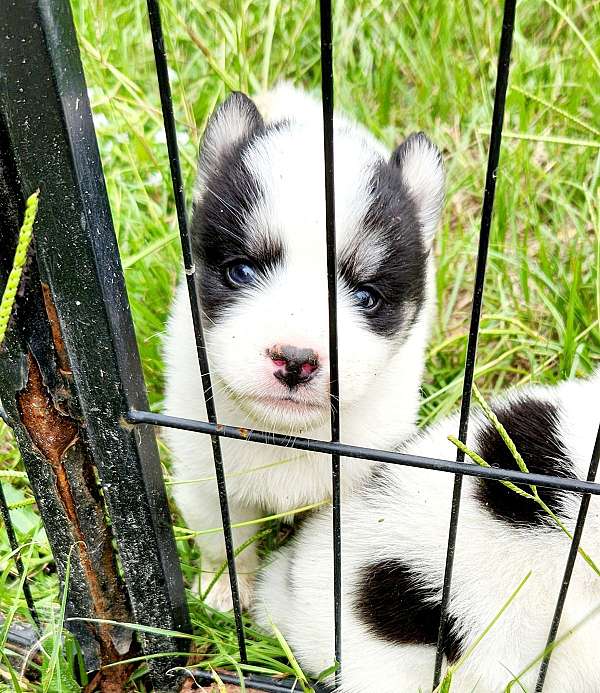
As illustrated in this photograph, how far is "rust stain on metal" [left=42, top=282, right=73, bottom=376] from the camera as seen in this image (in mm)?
1518

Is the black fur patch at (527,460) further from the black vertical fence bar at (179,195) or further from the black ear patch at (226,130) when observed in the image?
the black ear patch at (226,130)

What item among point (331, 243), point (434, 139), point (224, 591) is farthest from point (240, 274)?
point (434, 139)

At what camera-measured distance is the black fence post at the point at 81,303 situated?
125 cm

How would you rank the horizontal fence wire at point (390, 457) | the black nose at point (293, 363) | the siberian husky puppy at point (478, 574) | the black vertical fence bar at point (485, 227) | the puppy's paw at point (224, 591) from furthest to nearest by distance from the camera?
the puppy's paw at point (224, 591)
the siberian husky puppy at point (478, 574)
the black nose at point (293, 363)
the horizontal fence wire at point (390, 457)
the black vertical fence bar at point (485, 227)

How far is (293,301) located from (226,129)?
0.57 metres

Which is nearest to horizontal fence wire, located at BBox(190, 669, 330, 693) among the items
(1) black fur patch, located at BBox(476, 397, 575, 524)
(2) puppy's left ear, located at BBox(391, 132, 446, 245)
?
(1) black fur patch, located at BBox(476, 397, 575, 524)

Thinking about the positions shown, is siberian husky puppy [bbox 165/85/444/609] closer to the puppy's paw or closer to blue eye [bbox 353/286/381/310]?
blue eye [bbox 353/286/381/310]

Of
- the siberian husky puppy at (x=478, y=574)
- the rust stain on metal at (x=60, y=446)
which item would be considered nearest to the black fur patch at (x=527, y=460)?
the siberian husky puppy at (x=478, y=574)

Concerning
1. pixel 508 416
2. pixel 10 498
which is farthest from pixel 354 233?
pixel 10 498

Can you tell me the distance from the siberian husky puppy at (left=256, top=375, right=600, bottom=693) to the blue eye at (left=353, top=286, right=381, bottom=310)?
39cm

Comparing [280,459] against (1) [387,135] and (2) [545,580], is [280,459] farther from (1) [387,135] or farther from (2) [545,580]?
(1) [387,135]

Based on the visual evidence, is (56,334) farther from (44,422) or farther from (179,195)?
(179,195)

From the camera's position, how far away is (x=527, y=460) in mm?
1813

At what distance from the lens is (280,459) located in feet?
7.01
